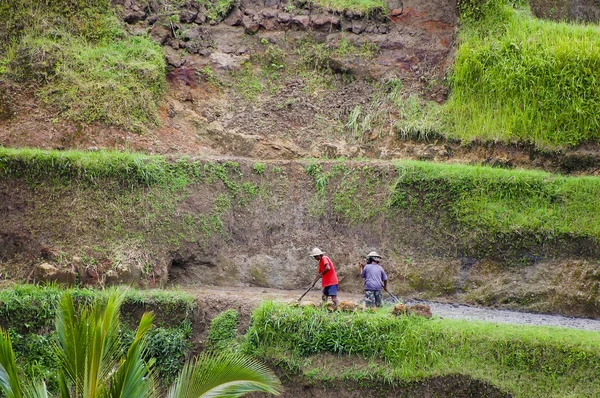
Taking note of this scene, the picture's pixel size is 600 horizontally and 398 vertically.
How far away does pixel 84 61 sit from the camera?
17.4 m

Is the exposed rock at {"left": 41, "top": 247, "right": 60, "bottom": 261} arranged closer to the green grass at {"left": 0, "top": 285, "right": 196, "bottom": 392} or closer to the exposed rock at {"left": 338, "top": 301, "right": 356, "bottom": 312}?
the green grass at {"left": 0, "top": 285, "right": 196, "bottom": 392}

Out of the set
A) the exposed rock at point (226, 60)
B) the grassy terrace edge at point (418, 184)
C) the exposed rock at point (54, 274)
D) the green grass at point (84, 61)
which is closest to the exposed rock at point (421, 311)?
the grassy terrace edge at point (418, 184)

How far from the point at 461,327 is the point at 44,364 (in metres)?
6.02

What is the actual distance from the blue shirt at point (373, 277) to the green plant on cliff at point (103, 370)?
4.08 m

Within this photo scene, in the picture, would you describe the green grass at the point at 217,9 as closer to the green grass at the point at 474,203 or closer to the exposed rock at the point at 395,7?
the exposed rock at the point at 395,7

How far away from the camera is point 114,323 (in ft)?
31.2

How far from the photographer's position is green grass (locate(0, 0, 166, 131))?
55.4ft

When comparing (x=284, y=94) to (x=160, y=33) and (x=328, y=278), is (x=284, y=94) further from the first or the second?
(x=328, y=278)

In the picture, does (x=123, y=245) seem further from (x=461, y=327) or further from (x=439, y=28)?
(x=439, y=28)

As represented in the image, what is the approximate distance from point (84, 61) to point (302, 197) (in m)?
5.36

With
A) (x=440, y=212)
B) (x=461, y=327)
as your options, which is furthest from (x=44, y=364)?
(x=440, y=212)

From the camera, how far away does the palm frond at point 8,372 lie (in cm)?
870

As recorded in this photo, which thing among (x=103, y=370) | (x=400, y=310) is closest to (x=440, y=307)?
(x=400, y=310)

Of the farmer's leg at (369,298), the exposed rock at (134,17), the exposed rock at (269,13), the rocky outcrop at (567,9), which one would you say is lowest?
the farmer's leg at (369,298)
